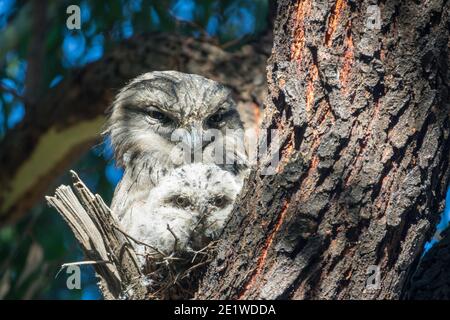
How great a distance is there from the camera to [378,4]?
192 centimetres

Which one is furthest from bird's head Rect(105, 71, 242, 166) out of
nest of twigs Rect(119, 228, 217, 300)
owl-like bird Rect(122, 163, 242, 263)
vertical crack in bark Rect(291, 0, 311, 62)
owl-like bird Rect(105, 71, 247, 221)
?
vertical crack in bark Rect(291, 0, 311, 62)

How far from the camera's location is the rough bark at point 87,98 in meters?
3.92

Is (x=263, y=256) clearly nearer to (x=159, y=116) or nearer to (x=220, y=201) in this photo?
(x=220, y=201)

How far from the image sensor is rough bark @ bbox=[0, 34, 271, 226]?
392cm

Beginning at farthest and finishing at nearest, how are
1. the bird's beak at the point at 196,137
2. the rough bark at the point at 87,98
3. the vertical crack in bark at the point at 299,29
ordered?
the rough bark at the point at 87,98
the bird's beak at the point at 196,137
the vertical crack in bark at the point at 299,29

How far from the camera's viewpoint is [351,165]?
184 centimetres

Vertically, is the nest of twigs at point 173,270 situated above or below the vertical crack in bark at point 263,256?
below

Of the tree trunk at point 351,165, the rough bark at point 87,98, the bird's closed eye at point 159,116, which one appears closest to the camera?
the tree trunk at point 351,165

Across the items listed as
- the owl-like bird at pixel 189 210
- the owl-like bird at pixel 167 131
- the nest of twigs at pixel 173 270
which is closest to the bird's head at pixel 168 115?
the owl-like bird at pixel 167 131

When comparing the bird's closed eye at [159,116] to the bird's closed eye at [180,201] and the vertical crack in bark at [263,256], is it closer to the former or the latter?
the bird's closed eye at [180,201]

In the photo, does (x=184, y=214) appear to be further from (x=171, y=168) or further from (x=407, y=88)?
(x=407, y=88)

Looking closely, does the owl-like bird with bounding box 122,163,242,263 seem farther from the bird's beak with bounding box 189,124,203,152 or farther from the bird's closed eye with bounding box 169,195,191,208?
the bird's beak with bounding box 189,124,203,152

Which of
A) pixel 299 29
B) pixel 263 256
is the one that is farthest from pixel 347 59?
pixel 263 256

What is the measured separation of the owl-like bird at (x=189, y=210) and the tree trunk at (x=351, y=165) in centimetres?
35
